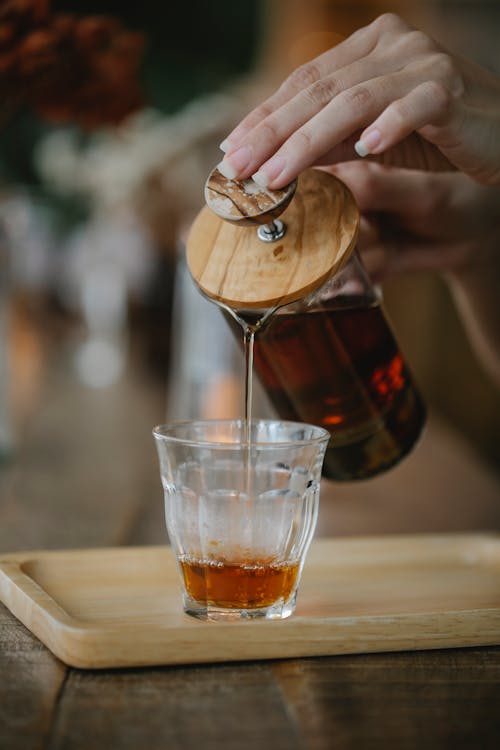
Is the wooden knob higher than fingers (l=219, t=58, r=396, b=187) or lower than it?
lower

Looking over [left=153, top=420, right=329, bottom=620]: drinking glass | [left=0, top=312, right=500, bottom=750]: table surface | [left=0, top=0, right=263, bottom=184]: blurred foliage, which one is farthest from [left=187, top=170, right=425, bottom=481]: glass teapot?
[left=0, top=0, right=263, bottom=184]: blurred foliage

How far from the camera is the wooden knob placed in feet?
2.43

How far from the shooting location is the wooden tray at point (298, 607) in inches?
26.7

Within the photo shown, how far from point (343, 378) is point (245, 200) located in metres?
0.20

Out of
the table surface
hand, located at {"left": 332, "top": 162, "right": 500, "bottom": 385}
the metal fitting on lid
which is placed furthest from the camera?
hand, located at {"left": 332, "top": 162, "right": 500, "bottom": 385}

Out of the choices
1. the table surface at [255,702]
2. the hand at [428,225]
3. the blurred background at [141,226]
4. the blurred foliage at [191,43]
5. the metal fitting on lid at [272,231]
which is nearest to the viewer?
the table surface at [255,702]

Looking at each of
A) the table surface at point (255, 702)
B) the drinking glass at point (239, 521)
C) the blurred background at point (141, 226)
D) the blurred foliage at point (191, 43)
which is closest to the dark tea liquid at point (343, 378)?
the drinking glass at point (239, 521)

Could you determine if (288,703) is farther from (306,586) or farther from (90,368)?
(90,368)

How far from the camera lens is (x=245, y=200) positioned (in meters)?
0.75

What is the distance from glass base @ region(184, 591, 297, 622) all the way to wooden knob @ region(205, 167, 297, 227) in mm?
284

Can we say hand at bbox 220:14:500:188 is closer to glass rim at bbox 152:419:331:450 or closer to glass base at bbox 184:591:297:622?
glass rim at bbox 152:419:331:450

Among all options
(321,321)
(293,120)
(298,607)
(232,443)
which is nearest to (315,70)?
(293,120)

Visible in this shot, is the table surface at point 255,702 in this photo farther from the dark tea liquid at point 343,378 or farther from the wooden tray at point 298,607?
the dark tea liquid at point 343,378

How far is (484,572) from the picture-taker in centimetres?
96
